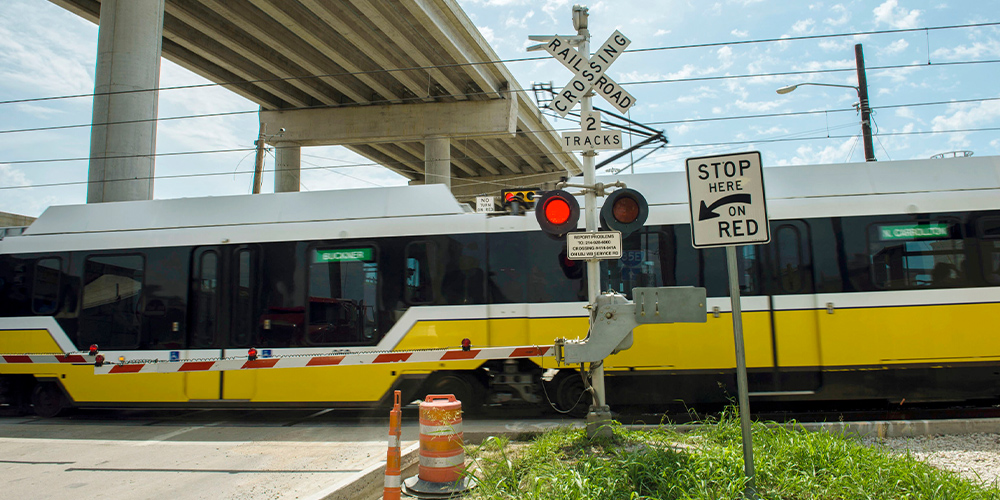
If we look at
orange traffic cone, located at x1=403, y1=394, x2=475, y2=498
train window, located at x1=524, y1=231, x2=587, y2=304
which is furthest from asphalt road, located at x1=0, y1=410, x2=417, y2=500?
train window, located at x1=524, y1=231, x2=587, y2=304

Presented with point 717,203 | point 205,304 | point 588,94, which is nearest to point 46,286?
point 205,304

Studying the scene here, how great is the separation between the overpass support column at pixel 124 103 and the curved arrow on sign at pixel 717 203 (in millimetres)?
15390

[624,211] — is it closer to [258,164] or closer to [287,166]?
[258,164]

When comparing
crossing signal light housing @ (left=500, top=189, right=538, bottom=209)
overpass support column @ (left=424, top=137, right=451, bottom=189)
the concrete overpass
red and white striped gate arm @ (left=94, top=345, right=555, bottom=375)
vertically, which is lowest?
red and white striped gate arm @ (left=94, top=345, right=555, bottom=375)

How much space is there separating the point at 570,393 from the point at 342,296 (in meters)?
3.39

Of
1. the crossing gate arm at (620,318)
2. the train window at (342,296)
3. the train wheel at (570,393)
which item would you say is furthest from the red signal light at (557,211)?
A: the train window at (342,296)

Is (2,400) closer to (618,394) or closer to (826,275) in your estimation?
(618,394)

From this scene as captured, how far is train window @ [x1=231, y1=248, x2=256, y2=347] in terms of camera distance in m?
8.34

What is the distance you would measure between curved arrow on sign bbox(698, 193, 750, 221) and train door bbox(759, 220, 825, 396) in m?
3.89

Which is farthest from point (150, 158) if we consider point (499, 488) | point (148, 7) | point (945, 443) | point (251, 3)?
point (945, 443)

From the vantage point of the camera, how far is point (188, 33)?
880 inches

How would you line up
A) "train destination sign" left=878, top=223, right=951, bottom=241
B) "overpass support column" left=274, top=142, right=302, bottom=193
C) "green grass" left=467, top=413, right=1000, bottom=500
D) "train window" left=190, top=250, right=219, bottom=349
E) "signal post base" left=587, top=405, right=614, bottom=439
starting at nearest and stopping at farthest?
"green grass" left=467, top=413, right=1000, bottom=500 → "signal post base" left=587, top=405, right=614, bottom=439 → "train destination sign" left=878, top=223, right=951, bottom=241 → "train window" left=190, top=250, right=219, bottom=349 → "overpass support column" left=274, top=142, right=302, bottom=193

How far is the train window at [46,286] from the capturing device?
8.91 metres

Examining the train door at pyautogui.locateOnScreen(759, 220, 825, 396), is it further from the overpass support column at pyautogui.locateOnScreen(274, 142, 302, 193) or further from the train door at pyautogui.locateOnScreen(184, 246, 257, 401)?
the overpass support column at pyautogui.locateOnScreen(274, 142, 302, 193)
